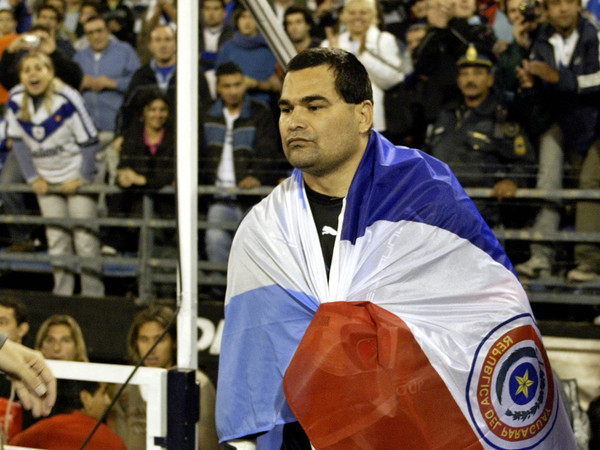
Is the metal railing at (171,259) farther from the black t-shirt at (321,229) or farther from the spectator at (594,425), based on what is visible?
the black t-shirt at (321,229)

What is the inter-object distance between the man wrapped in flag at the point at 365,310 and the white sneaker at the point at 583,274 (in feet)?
5.99

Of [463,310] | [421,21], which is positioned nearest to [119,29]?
[421,21]

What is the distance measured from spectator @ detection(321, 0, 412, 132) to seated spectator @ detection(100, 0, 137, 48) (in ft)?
5.69

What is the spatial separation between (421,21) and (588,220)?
5.65ft

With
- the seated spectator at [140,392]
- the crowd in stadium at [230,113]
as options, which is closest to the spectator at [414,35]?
the crowd in stadium at [230,113]

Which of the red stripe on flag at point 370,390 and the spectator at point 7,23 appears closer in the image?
the red stripe on flag at point 370,390

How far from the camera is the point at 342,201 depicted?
8.83 ft

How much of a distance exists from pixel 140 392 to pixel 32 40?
11.8 ft

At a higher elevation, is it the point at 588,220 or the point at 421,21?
the point at 421,21

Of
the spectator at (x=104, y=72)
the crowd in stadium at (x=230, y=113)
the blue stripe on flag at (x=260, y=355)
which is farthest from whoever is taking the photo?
the spectator at (x=104, y=72)

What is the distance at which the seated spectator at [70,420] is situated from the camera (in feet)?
11.1

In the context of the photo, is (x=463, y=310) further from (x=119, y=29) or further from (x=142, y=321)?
(x=119, y=29)

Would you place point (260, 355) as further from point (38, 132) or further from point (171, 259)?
point (38, 132)

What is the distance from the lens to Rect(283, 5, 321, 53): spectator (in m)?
5.43
